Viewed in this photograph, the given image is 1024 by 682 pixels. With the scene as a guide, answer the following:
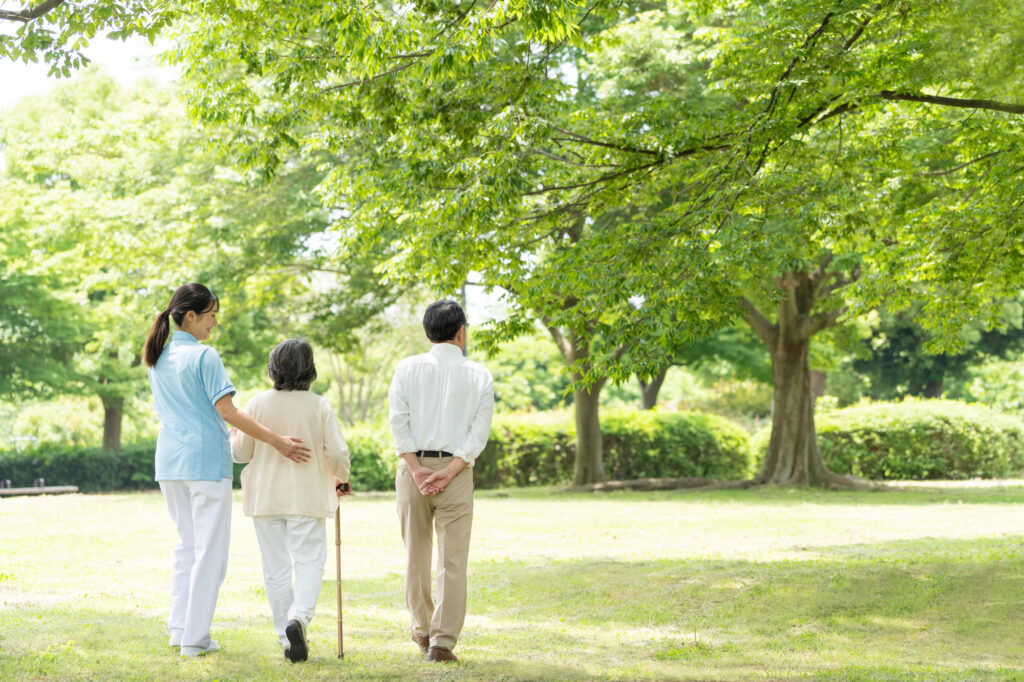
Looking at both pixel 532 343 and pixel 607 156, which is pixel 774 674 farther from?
pixel 532 343

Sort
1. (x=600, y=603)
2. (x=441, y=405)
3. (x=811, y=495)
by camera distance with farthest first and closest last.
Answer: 1. (x=811, y=495)
2. (x=600, y=603)
3. (x=441, y=405)

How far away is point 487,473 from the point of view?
25344 mm

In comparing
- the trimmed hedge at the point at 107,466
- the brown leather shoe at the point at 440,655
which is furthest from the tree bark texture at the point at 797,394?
the brown leather shoe at the point at 440,655

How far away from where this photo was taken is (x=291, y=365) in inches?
218

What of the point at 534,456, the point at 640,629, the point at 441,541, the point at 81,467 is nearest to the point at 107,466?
the point at 81,467

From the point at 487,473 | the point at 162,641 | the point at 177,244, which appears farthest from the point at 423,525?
the point at 487,473

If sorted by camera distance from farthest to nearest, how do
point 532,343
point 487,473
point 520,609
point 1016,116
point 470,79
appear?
point 532,343
point 487,473
point 1016,116
point 470,79
point 520,609

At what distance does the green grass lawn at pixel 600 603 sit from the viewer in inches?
220

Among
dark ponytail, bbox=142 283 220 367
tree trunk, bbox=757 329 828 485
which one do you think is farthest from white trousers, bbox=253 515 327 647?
tree trunk, bbox=757 329 828 485

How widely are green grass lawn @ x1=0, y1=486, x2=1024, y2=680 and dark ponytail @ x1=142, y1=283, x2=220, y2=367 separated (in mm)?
1656

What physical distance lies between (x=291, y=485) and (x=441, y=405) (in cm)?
92

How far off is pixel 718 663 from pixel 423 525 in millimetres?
1945

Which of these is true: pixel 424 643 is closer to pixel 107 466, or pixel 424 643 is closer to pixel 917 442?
pixel 917 442

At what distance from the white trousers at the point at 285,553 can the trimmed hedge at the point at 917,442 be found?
22.5 m
